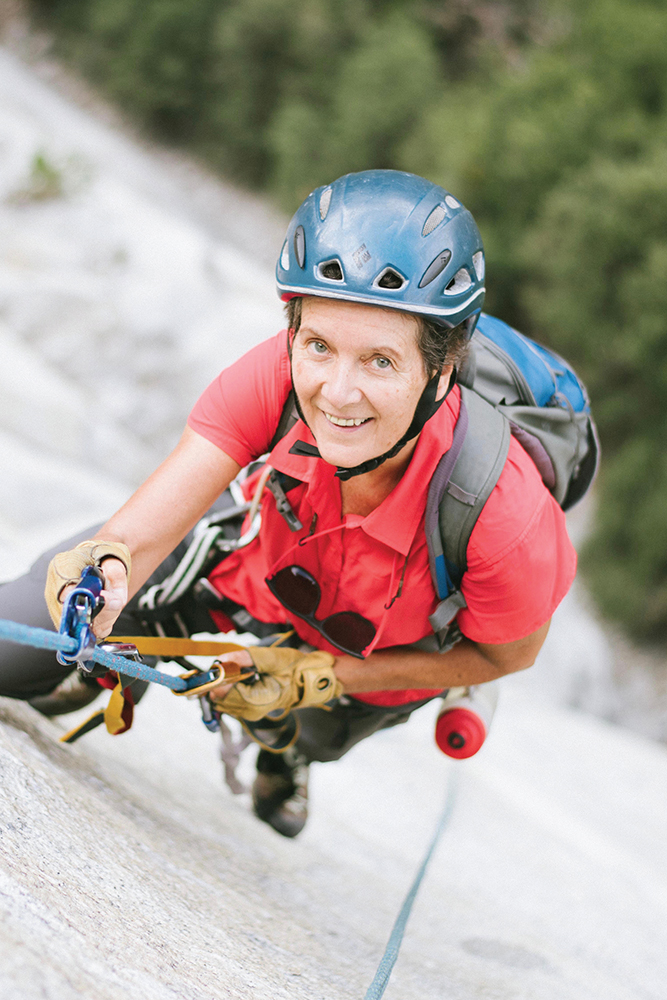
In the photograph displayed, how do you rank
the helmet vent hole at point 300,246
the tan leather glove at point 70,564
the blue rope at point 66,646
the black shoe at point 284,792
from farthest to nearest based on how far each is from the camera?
1. the black shoe at point 284,792
2. the helmet vent hole at point 300,246
3. the tan leather glove at point 70,564
4. the blue rope at point 66,646

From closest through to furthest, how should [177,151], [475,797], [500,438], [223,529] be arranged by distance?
[500,438] < [223,529] < [475,797] < [177,151]

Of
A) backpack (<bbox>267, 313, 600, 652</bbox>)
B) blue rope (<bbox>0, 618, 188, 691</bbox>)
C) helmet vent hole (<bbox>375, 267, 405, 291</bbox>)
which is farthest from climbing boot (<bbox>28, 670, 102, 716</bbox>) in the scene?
helmet vent hole (<bbox>375, 267, 405, 291</bbox>)

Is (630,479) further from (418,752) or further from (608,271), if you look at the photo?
(418,752)

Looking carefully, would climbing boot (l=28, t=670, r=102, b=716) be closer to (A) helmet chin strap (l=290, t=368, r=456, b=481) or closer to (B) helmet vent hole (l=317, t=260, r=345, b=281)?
(A) helmet chin strap (l=290, t=368, r=456, b=481)

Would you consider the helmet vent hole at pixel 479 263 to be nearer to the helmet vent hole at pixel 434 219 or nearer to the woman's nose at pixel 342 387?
the helmet vent hole at pixel 434 219

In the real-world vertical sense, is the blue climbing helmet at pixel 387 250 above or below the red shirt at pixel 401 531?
above

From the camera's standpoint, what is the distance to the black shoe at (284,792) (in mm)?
3223

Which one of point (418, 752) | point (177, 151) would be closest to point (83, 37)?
point (177, 151)

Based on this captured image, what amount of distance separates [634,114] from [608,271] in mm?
2582

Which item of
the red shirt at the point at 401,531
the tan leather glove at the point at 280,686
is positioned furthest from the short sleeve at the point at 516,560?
the tan leather glove at the point at 280,686

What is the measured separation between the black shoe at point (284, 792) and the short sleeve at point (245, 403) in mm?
1642

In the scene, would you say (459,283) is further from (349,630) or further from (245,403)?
(349,630)

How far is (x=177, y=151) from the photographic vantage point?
2588 cm

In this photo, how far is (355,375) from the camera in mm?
1743
